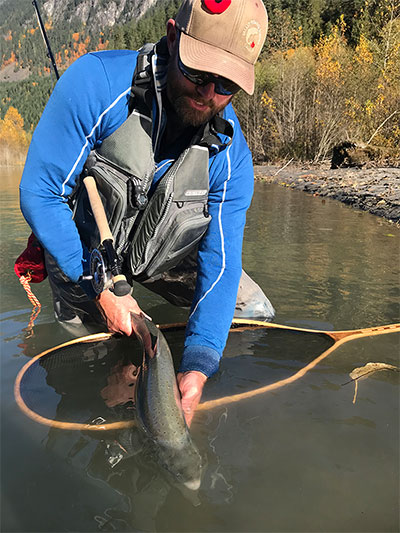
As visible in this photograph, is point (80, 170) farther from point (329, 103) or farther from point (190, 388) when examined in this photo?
point (329, 103)

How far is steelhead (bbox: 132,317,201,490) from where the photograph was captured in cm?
183

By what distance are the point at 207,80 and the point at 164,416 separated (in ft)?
5.56

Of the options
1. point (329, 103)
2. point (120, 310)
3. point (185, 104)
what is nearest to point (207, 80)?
point (185, 104)

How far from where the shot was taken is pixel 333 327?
146 inches

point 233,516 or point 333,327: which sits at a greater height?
point 233,516

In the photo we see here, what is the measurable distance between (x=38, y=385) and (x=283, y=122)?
27042 millimetres

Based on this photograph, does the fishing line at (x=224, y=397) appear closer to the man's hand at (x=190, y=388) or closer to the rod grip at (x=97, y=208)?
the man's hand at (x=190, y=388)

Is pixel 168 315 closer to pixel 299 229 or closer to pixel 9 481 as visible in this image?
pixel 9 481

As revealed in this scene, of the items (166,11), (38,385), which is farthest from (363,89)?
(166,11)

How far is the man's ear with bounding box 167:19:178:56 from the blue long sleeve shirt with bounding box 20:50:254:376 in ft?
0.71

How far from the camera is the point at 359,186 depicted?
12.7 meters

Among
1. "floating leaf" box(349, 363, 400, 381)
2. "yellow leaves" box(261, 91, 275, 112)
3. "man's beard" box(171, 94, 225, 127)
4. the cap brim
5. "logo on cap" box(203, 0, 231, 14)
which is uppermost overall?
"logo on cap" box(203, 0, 231, 14)

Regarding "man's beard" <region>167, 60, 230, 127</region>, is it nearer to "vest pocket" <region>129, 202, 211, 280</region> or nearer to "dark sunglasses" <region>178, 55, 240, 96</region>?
"dark sunglasses" <region>178, 55, 240, 96</region>

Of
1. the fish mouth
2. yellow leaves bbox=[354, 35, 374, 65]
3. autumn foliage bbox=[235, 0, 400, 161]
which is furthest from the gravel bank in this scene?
yellow leaves bbox=[354, 35, 374, 65]
